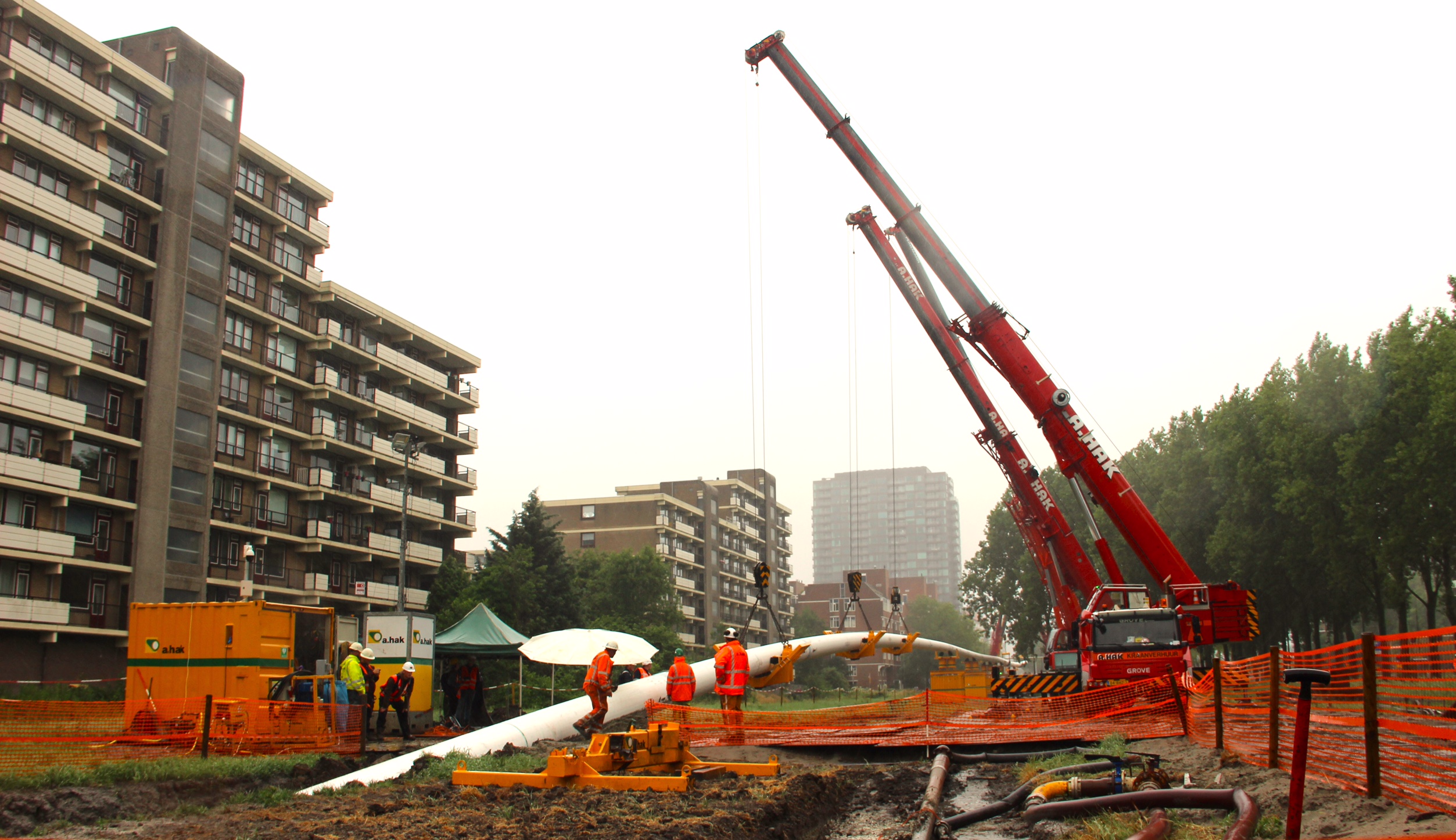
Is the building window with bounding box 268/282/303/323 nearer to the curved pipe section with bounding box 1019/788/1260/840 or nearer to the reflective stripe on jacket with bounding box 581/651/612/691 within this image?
the reflective stripe on jacket with bounding box 581/651/612/691

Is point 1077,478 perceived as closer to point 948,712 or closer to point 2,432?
point 948,712

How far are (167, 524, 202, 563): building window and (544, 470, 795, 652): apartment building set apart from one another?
120 feet

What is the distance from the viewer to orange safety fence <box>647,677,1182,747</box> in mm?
16328

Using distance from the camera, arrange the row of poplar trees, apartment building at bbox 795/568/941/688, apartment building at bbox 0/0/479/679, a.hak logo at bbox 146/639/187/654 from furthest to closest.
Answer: apartment building at bbox 795/568/941/688 → apartment building at bbox 0/0/479/679 → the row of poplar trees → a.hak logo at bbox 146/639/187/654

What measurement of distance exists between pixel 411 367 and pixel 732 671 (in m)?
50.3

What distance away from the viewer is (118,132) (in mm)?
43312

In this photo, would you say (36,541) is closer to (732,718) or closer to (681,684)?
(681,684)

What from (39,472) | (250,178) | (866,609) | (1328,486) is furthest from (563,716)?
(866,609)

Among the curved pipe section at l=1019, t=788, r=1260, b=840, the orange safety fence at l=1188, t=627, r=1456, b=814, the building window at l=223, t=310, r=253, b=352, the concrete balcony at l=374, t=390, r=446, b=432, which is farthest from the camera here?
the concrete balcony at l=374, t=390, r=446, b=432

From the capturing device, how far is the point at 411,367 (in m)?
62.2

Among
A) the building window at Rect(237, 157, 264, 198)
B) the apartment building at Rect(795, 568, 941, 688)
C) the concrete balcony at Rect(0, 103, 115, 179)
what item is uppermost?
the building window at Rect(237, 157, 264, 198)

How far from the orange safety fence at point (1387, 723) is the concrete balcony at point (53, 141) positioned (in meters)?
43.7

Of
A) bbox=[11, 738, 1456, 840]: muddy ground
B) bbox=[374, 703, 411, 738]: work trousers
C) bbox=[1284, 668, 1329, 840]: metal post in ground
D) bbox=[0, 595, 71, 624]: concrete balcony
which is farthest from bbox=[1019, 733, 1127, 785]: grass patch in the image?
bbox=[0, 595, 71, 624]: concrete balcony

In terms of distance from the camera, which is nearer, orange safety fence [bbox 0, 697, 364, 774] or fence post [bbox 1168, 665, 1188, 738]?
orange safety fence [bbox 0, 697, 364, 774]
